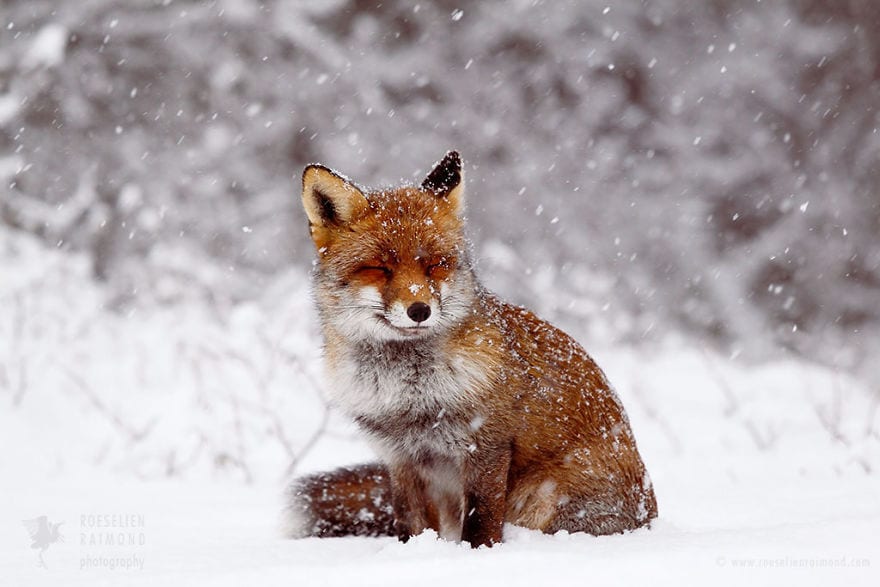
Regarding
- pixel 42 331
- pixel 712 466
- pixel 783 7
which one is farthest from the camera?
pixel 783 7

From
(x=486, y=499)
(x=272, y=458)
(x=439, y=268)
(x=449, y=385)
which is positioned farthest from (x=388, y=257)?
(x=272, y=458)

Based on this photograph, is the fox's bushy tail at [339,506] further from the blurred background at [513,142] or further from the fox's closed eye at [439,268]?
the blurred background at [513,142]

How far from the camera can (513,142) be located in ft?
42.4

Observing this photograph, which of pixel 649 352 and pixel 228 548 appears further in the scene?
pixel 649 352

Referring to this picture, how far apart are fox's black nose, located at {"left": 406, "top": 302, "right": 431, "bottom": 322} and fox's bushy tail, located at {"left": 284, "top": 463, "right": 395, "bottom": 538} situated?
1.22 meters

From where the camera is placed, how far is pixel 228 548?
3.41 metres

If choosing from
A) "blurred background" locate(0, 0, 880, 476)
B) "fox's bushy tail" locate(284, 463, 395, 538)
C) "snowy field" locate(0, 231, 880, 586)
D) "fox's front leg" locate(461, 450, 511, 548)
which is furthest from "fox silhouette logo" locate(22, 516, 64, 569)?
"blurred background" locate(0, 0, 880, 476)

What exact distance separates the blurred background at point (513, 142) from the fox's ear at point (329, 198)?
316 inches

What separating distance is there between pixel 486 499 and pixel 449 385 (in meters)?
0.46

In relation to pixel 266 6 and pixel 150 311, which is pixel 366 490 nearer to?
pixel 150 311

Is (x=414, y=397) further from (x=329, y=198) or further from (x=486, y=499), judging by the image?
(x=329, y=198)

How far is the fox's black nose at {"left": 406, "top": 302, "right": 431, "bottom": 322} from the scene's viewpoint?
3076 millimetres

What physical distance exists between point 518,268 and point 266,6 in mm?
5368

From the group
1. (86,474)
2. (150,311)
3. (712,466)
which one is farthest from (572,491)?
(150,311)
